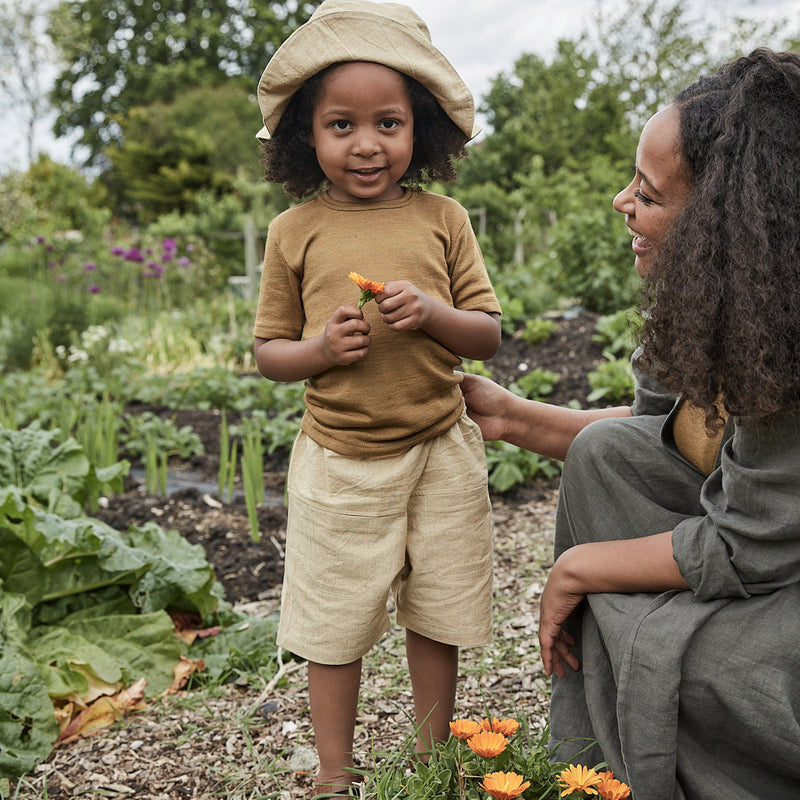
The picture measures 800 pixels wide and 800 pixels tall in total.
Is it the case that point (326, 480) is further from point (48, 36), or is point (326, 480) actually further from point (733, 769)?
point (48, 36)

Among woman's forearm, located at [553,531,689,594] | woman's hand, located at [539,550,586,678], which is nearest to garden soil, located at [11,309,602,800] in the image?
woman's hand, located at [539,550,586,678]

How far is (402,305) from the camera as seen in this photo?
159cm

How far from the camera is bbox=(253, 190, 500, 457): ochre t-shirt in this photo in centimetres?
174

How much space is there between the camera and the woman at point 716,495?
4.38ft

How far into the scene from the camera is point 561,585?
63.4 inches

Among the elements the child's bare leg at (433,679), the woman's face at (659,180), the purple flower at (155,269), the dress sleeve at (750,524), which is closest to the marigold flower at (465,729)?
the dress sleeve at (750,524)

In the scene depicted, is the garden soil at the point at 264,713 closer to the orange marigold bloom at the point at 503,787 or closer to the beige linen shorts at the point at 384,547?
the beige linen shorts at the point at 384,547

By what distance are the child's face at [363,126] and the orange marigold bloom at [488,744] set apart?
1.02 meters

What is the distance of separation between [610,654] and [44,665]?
5.08 ft

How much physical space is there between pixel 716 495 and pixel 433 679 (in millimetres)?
761

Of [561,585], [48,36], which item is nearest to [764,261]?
[561,585]

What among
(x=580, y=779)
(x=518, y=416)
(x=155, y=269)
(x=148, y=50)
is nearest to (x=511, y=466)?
(x=518, y=416)

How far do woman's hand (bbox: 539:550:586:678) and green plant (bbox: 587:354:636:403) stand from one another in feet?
9.88

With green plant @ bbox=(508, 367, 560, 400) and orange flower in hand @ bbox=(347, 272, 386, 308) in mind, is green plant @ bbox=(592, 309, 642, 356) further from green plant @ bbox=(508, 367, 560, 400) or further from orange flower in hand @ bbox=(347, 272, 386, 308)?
orange flower in hand @ bbox=(347, 272, 386, 308)
